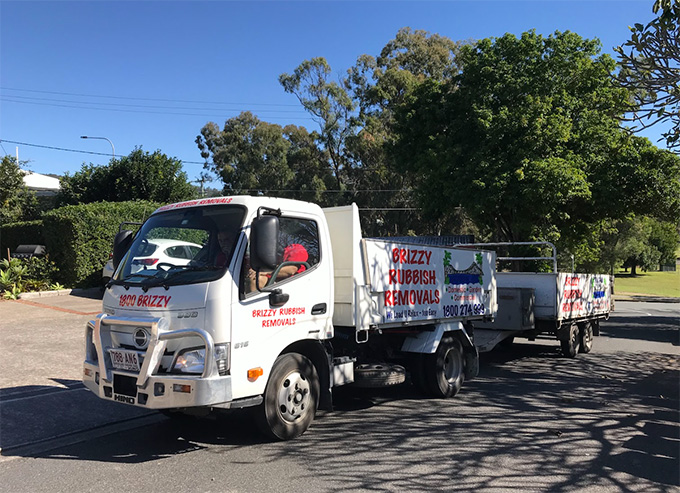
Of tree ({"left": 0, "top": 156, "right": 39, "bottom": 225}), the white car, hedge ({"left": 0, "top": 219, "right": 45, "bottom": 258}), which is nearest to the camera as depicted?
the white car

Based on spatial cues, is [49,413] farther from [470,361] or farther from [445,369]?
[470,361]

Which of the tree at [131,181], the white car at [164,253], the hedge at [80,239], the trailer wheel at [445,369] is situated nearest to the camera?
the white car at [164,253]

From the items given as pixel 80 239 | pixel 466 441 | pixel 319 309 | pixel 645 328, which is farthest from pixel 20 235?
pixel 645 328

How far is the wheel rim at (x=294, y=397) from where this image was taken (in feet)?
18.0

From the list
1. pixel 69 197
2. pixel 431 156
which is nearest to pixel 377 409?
pixel 431 156

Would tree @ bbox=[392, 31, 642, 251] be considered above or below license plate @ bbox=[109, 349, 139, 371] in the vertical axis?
above

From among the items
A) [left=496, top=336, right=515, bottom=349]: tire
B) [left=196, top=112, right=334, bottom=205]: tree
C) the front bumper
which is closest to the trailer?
[left=496, top=336, right=515, bottom=349]: tire

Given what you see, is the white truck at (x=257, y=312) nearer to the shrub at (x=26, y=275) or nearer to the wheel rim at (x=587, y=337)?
the wheel rim at (x=587, y=337)

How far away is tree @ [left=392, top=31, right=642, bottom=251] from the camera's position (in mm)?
18078

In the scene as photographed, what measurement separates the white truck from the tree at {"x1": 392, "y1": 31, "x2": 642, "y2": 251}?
11.9m

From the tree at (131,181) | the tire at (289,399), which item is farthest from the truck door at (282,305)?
the tree at (131,181)

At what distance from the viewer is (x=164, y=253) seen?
570 cm

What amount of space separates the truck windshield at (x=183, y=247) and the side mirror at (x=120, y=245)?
1.09 feet

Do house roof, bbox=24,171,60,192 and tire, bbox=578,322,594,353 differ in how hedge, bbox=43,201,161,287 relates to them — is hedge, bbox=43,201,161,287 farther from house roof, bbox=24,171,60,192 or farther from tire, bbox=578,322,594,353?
house roof, bbox=24,171,60,192
